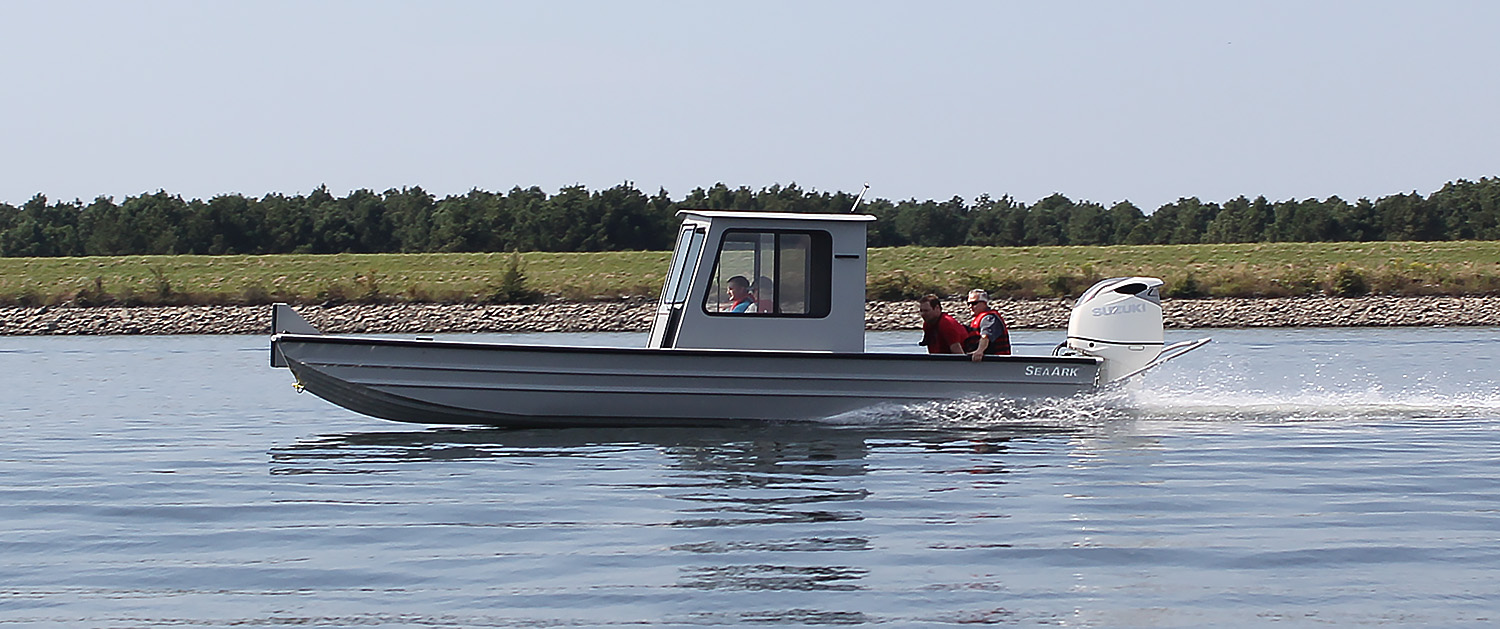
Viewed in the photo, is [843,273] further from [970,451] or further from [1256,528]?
[1256,528]

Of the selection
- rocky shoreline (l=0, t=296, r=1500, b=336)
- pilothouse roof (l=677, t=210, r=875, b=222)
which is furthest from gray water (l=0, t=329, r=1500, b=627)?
rocky shoreline (l=0, t=296, r=1500, b=336)

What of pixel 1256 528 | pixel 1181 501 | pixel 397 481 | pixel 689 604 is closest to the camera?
pixel 689 604

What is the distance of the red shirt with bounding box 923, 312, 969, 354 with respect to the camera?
13.8 meters

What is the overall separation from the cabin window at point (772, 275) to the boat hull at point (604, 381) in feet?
1.46

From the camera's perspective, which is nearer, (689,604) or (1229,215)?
(689,604)

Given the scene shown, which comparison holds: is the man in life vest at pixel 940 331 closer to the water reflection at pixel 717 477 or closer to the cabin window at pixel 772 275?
the water reflection at pixel 717 477

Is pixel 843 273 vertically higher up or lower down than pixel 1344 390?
higher up

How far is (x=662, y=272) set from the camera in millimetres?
54562

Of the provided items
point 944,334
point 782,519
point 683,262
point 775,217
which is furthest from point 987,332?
point 782,519

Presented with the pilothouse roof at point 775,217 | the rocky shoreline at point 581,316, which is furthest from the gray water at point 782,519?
the rocky shoreline at point 581,316

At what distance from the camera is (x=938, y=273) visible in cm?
5384

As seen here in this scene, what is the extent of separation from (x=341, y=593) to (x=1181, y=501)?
498 cm

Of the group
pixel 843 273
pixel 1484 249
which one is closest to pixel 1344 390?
pixel 843 273

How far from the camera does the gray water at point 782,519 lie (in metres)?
6.89
